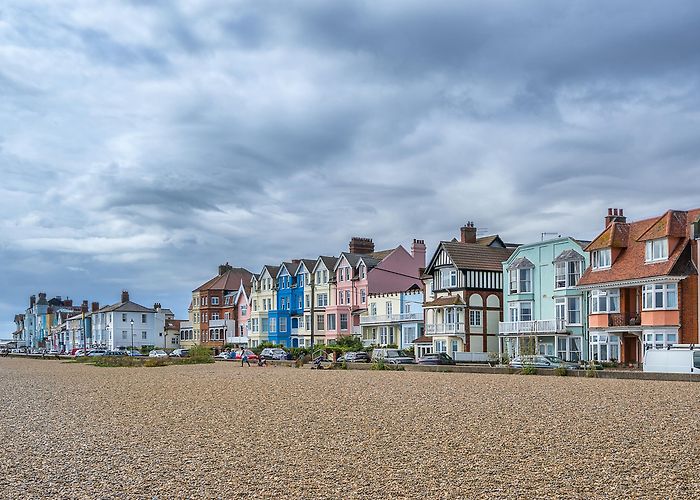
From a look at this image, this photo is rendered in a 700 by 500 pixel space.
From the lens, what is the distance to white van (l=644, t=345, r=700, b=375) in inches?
1235

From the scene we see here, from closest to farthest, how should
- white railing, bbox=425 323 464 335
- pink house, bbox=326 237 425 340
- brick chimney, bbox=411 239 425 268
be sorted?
1. white railing, bbox=425 323 464 335
2. pink house, bbox=326 237 425 340
3. brick chimney, bbox=411 239 425 268

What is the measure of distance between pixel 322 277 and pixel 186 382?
136 feet

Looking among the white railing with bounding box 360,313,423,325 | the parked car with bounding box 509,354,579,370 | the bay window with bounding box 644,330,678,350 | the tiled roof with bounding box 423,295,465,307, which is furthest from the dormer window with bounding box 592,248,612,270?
the white railing with bounding box 360,313,423,325

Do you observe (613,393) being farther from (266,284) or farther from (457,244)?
(266,284)

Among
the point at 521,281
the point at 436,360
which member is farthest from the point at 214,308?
the point at 436,360

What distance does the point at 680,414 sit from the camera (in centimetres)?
1898

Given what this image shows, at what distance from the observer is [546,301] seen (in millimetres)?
51188

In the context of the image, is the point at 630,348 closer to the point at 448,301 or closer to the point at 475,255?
the point at 448,301

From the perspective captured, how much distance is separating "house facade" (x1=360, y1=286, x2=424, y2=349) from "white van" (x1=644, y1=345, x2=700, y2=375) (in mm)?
28752

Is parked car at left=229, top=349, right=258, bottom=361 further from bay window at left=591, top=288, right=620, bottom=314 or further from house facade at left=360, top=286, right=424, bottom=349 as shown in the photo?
bay window at left=591, top=288, right=620, bottom=314

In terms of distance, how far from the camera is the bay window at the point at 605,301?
43.8m

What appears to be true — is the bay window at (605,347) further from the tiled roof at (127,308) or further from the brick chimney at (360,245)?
the tiled roof at (127,308)

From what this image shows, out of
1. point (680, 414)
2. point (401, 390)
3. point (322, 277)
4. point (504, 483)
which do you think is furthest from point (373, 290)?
point (504, 483)

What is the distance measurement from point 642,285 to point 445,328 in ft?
55.6
